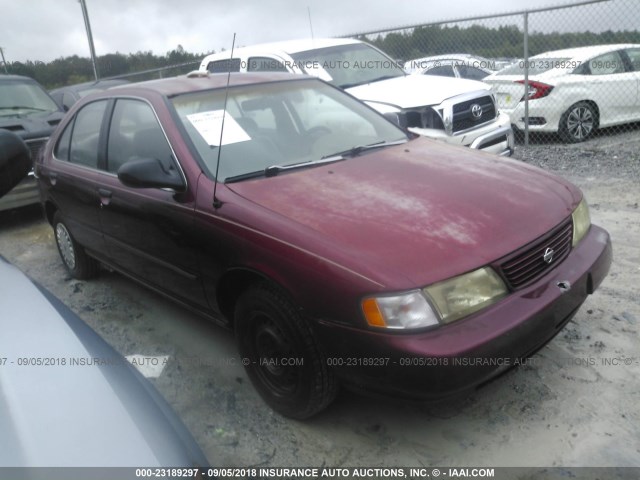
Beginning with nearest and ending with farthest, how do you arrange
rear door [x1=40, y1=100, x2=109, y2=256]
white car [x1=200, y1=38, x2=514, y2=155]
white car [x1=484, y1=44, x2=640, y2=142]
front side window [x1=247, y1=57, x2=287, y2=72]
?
rear door [x1=40, y1=100, x2=109, y2=256], white car [x1=200, y1=38, x2=514, y2=155], front side window [x1=247, y1=57, x2=287, y2=72], white car [x1=484, y1=44, x2=640, y2=142]

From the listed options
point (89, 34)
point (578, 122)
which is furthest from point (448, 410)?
point (89, 34)

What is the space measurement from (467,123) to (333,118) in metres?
2.96

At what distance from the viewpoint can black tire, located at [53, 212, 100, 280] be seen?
15.0 feet

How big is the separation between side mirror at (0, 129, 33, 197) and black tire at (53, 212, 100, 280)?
8.17 feet

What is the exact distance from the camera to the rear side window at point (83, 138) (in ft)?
12.9

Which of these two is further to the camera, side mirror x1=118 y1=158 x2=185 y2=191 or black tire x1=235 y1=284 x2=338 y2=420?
side mirror x1=118 y1=158 x2=185 y2=191

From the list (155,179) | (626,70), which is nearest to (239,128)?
(155,179)

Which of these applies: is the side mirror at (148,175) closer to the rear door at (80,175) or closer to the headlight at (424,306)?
the rear door at (80,175)

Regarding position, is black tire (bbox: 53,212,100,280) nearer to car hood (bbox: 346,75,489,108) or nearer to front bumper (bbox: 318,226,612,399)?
front bumper (bbox: 318,226,612,399)

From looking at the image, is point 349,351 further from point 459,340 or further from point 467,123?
point 467,123

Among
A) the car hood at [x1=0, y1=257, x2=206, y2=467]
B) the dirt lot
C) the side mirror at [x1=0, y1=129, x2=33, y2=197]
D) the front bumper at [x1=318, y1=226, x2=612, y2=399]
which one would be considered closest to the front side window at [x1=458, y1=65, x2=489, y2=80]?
the dirt lot

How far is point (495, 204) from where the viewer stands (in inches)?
105

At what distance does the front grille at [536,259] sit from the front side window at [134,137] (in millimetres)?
1834

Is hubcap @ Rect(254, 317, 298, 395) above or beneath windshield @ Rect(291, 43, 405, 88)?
beneath
